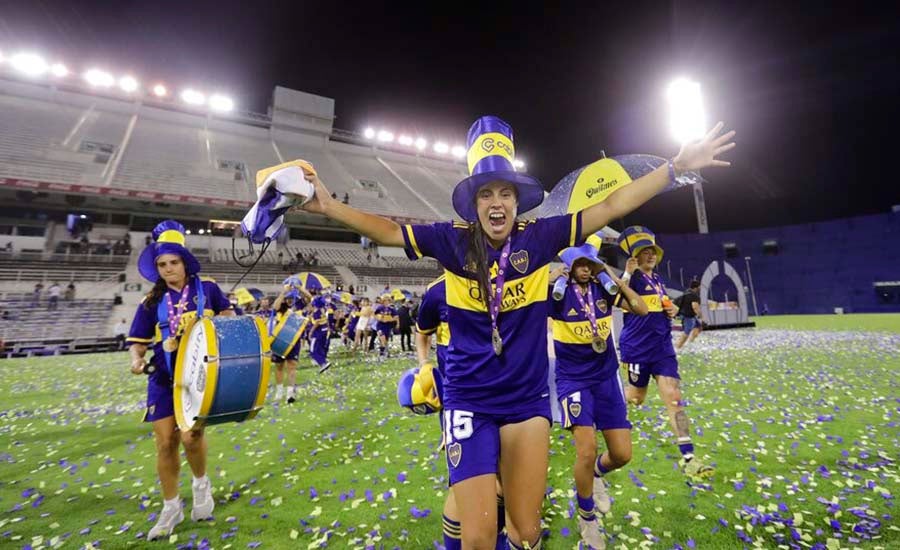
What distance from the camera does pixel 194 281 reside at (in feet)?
13.6

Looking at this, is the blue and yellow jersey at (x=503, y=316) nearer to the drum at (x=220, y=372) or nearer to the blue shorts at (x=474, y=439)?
the blue shorts at (x=474, y=439)

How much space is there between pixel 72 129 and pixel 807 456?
168ft

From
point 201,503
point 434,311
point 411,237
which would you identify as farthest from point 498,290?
point 201,503

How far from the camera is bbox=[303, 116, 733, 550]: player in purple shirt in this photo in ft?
7.25

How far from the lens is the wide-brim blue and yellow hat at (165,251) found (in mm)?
3973

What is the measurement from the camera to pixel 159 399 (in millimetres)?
3754

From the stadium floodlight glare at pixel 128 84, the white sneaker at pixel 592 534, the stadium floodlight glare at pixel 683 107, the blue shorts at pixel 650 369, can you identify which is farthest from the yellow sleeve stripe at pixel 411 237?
the stadium floodlight glare at pixel 128 84

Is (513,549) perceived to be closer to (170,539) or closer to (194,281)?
(170,539)

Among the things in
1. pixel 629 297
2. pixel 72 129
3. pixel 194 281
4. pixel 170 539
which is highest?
pixel 72 129

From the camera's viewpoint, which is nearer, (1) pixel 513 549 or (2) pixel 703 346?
(1) pixel 513 549

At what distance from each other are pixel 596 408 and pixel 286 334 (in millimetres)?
6668

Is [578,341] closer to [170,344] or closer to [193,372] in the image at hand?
[193,372]

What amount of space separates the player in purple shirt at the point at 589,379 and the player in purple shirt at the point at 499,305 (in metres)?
1.36

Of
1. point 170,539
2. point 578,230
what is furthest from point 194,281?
point 578,230
